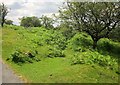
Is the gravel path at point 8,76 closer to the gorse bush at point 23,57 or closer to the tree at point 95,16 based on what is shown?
the gorse bush at point 23,57

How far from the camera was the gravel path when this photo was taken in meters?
23.5

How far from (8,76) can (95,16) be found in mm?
23135

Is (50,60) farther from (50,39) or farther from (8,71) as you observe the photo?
(50,39)

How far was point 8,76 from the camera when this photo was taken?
25000 mm

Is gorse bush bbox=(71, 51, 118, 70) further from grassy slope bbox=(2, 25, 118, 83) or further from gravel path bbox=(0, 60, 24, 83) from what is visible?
gravel path bbox=(0, 60, 24, 83)

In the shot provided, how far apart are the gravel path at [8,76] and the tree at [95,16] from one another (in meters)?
20.0

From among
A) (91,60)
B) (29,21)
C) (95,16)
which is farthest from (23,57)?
(29,21)

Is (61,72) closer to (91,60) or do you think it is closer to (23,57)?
(91,60)

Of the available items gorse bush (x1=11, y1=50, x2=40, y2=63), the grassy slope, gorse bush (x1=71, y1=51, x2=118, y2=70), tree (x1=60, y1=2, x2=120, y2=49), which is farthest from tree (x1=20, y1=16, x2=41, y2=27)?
the grassy slope

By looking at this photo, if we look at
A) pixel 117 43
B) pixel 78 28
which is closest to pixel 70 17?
pixel 78 28

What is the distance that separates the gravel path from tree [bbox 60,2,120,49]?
787 inches

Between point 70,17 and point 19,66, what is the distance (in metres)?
20.0

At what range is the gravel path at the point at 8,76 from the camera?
2355 cm

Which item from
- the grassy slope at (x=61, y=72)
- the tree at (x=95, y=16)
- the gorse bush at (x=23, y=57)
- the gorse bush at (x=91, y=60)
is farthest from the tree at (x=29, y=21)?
the grassy slope at (x=61, y=72)
